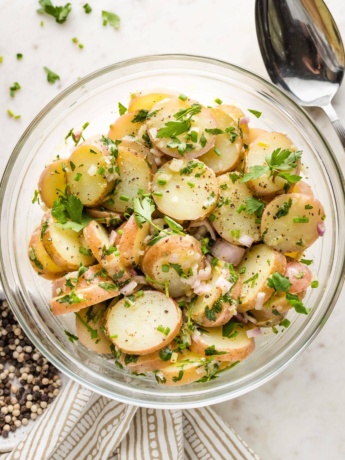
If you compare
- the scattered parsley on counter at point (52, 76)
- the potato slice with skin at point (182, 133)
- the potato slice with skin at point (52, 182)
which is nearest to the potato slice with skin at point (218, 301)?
the potato slice with skin at point (182, 133)

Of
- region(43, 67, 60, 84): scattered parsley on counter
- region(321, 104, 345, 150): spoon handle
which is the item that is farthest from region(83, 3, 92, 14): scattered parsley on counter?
region(321, 104, 345, 150): spoon handle

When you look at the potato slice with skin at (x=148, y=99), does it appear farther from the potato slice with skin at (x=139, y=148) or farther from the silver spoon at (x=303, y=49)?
the silver spoon at (x=303, y=49)

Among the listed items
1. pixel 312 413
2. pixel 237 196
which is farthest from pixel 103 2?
pixel 312 413

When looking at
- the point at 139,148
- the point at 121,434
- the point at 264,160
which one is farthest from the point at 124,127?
the point at 121,434

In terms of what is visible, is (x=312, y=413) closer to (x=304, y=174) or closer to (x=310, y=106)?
(x=304, y=174)

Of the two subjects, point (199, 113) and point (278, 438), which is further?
point (278, 438)

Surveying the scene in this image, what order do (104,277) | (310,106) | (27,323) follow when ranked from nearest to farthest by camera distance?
(104,277) → (27,323) → (310,106)

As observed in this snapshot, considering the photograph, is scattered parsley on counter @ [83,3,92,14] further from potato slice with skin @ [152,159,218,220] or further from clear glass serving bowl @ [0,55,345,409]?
potato slice with skin @ [152,159,218,220]

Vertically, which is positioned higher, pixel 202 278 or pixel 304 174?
pixel 304 174
